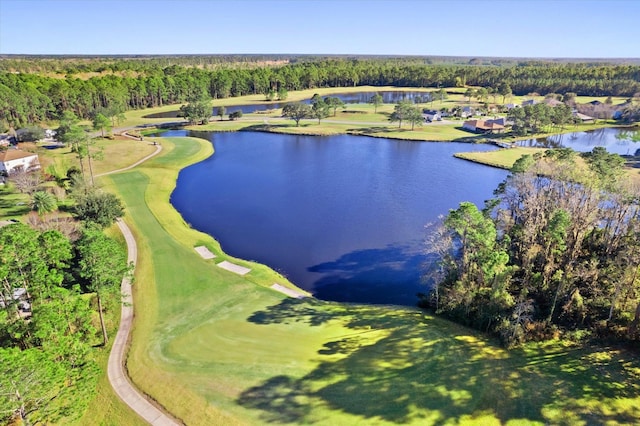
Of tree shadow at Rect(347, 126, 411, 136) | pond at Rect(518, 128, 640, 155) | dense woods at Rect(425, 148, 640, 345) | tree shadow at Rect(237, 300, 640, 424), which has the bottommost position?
tree shadow at Rect(237, 300, 640, 424)

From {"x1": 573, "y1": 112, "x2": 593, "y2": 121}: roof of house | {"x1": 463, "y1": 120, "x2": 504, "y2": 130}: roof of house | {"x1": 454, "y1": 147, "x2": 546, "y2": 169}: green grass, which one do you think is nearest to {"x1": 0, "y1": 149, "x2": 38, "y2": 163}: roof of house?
{"x1": 454, "y1": 147, "x2": 546, "y2": 169}: green grass

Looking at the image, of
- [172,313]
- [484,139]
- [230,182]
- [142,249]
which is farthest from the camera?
[484,139]

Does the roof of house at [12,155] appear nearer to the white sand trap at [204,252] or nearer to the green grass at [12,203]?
the green grass at [12,203]

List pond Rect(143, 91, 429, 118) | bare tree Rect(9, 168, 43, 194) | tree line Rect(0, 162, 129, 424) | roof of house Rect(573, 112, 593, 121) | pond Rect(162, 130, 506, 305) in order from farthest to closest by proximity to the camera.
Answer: pond Rect(143, 91, 429, 118)
roof of house Rect(573, 112, 593, 121)
bare tree Rect(9, 168, 43, 194)
pond Rect(162, 130, 506, 305)
tree line Rect(0, 162, 129, 424)

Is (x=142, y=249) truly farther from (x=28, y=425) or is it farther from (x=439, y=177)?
(x=439, y=177)

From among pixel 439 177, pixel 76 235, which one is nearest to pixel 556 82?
pixel 439 177

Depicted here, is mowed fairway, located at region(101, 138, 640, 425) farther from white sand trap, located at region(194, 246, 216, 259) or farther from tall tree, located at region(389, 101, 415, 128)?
tall tree, located at region(389, 101, 415, 128)
